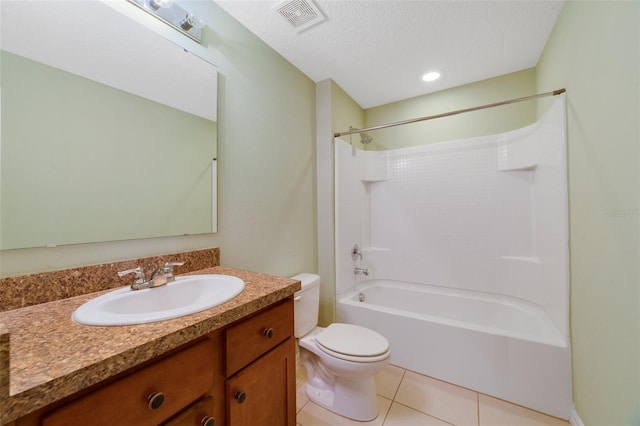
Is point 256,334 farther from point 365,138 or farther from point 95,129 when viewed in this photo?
point 365,138

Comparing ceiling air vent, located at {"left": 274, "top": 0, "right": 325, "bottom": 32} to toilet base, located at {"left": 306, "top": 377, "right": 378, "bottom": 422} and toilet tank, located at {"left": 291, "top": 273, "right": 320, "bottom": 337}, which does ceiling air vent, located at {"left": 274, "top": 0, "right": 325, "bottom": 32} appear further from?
toilet base, located at {"left": 306, "top": 377, "right": 378, "bottom": 422}

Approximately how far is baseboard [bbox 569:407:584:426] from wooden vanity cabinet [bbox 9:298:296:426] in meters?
1.49

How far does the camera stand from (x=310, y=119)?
213cm

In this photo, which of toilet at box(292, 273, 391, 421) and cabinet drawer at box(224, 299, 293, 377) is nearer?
cabinet drawer at box(224, 299, 293, 377)

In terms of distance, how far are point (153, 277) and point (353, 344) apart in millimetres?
1085

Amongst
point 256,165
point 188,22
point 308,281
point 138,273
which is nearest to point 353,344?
point 308,281

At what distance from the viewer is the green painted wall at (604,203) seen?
862 mm

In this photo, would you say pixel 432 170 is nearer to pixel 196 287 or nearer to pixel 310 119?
pixel 310 119

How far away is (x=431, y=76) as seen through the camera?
2129 mm

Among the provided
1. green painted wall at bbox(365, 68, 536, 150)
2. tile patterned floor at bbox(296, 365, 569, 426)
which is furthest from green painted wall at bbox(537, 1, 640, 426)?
green painted wall at bbox(365, 68, 536, 150)

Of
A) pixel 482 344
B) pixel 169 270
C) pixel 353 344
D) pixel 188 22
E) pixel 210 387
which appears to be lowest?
pixel 482 344

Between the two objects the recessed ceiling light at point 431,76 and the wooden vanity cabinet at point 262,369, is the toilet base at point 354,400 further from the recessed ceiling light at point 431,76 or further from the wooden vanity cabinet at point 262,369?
the recessed ceiling light at point 431,76

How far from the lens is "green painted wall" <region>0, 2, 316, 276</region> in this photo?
136 cm

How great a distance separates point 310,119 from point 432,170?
4.27 feet
